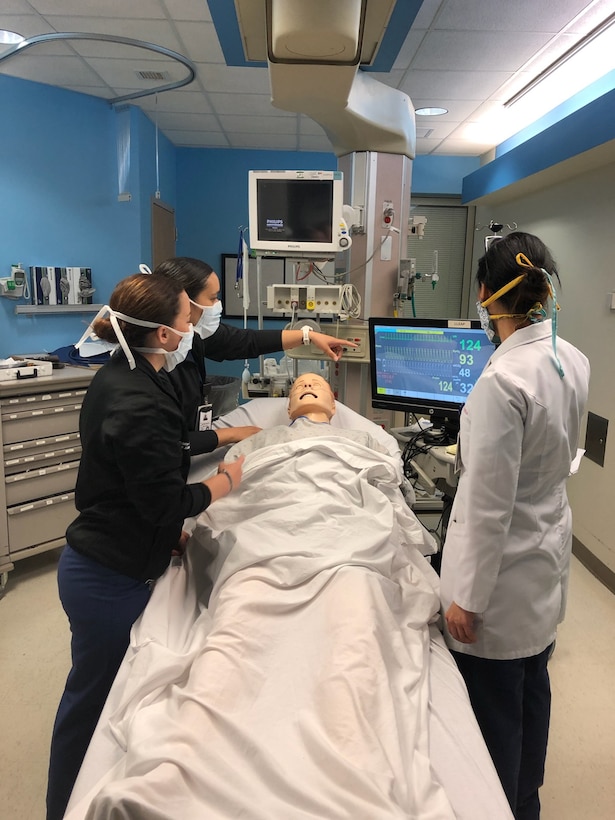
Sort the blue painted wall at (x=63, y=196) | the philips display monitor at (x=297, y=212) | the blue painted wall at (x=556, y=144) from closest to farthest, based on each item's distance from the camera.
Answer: the philips display monitor at (x=297, y=212) → the blue painted wall at (x=556, y=144) → the blue painted wall at (x=63, y=196)

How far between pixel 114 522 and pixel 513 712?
1.07 metres

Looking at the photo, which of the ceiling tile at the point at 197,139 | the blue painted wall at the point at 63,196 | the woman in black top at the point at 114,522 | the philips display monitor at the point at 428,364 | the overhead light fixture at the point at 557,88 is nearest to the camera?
the woman in black top at the point at 114,522

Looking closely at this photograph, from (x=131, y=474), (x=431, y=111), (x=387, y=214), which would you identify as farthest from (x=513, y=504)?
(x=431, y=111)

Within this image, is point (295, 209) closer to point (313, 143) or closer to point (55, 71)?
point (55, 71)

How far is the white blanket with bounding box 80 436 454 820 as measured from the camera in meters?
0.81

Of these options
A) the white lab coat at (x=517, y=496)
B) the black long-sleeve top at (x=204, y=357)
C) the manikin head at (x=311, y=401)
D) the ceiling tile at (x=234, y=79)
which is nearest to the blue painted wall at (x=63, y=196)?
the ceiling tile at (x=234, y=79)

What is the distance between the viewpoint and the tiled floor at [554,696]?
5.61ft

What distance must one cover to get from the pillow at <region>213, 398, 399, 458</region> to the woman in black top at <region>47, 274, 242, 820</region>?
975 millimetres

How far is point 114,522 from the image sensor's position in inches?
52.9

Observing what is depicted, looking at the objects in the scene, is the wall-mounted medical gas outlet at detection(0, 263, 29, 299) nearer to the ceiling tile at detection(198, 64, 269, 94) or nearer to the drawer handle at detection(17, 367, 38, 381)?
the drawer handle at detection(17, 367, 38, 381)

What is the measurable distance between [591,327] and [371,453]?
7.02ft

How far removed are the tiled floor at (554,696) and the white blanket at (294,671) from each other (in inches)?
35.1

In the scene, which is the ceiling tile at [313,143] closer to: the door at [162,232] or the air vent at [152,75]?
the door at [162,232]

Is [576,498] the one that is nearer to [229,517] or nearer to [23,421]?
[229,517]
